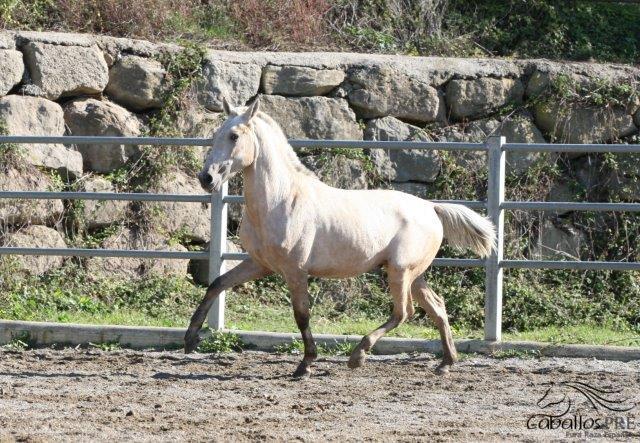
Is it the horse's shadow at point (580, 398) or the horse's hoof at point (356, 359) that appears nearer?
the horse's shadow at point (580, 398)

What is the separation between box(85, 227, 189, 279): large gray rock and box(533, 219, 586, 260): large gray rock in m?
3.81

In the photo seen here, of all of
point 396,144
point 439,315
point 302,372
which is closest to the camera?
point 302,372

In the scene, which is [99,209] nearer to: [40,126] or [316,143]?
[40,126]

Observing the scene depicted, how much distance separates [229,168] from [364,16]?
6.85m

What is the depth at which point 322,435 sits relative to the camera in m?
5.29

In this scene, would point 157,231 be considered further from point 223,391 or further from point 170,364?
point 223,391

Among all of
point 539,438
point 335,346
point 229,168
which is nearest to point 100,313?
point 335,346

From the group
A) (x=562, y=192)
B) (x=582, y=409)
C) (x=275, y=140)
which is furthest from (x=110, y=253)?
(x=562, y=192)

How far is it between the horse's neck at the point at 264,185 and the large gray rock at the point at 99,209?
3.87 metres

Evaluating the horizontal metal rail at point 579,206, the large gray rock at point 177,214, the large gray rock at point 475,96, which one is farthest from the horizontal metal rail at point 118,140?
the large gray rock at point 475,96

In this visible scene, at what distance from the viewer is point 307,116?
446 inches

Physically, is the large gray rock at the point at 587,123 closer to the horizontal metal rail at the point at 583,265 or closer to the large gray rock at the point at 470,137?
the large gray rock at the point at 470,137

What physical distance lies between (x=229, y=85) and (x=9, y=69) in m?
2.27

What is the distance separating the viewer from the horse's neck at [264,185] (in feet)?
23.8
